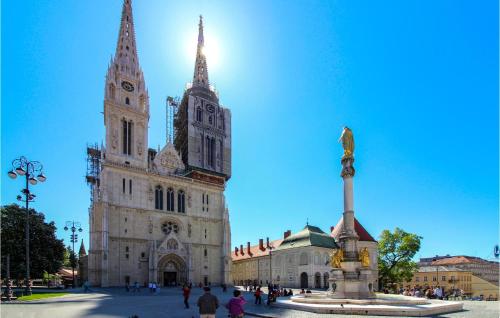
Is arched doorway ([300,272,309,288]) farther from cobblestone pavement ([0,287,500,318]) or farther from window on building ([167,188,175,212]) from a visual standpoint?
cobblestone pavement ([0,287,500,318])

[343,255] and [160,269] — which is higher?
[343,255]

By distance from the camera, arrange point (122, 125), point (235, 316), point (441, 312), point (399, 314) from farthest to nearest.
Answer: point (122, 125) < point (441, 312) < point (399, 314) < point (235, 316)

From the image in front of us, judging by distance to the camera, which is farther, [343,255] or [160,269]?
[160,269]

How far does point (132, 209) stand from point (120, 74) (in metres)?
19.5

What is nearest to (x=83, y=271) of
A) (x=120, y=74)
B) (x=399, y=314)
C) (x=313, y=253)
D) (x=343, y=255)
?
(x=120, y=74)

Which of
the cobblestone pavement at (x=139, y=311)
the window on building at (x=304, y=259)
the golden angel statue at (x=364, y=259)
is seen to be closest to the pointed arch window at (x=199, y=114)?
the window on building at (x=304, y=259)

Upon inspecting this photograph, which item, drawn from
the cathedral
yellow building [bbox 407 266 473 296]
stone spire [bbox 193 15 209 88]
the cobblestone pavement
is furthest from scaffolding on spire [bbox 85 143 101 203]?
yellow building [bbox 407 266 473 296]

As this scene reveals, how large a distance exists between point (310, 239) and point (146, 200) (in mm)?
23485

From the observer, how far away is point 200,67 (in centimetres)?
7281

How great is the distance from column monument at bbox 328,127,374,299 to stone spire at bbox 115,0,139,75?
143 ft

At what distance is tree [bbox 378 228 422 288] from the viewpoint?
4925 cm

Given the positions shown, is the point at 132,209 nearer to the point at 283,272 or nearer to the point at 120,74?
the point at 120,74

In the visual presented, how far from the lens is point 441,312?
15703 millimetres

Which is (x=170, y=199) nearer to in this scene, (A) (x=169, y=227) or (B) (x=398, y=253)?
(A) (x=169, y=227)
